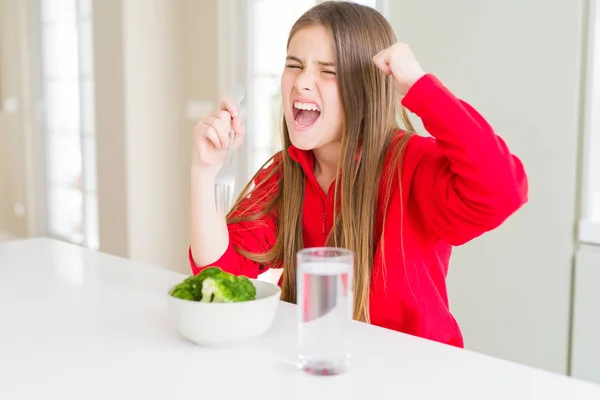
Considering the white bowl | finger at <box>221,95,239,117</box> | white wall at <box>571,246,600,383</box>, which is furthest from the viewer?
white wall at <box>571,246,600,383</box>

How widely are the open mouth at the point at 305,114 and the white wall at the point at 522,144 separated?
1.00m

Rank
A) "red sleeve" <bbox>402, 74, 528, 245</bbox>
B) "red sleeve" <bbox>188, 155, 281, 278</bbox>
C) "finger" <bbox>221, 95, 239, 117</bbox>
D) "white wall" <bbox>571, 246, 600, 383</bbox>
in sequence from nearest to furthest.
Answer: "red sleeve" <bbox>402, 74, 528, 245</bbox> → "finger" <bbox>221, 95, 239, 117</bbox> → "red sleeve" <bbox>188, 155, 281, 278</bbox> → "white wall" <bbox>571, 246, 600, 383</bbox>

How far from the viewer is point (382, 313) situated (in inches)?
57.7

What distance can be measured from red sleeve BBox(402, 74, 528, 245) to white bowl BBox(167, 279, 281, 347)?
1.54ft

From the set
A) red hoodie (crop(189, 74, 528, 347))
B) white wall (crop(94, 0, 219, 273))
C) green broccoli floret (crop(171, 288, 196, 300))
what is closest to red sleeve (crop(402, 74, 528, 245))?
red hoodie (crop(189, 74, 528, 347))

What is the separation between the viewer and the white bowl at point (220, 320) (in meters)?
0.96

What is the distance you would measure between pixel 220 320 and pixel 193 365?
68mm

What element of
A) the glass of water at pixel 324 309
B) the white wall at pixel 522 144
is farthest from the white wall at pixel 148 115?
the glass of water at pixel 324 309

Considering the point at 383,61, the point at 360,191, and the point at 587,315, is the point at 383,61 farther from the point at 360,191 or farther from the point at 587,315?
the point at 587,315

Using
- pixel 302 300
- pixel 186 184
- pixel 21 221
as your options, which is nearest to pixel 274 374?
pixel 302 300

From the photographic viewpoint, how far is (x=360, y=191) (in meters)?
1.49

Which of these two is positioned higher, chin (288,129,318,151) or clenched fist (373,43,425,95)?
clenched fist (373,43,425,95)

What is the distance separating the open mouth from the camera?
151 centimetres

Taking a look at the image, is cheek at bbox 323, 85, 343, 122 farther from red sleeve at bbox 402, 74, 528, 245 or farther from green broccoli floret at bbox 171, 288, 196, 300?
green broccoli floret at bbox 171, 288, 196, 300
